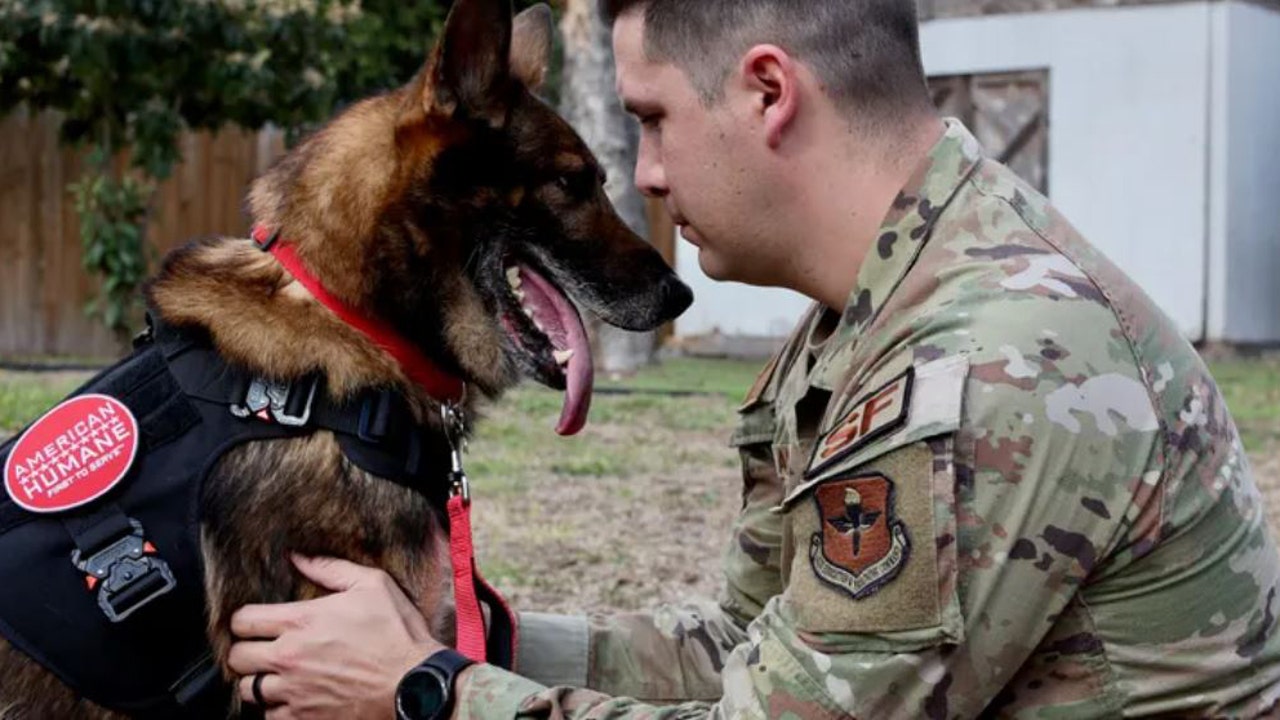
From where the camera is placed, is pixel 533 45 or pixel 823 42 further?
pixel 533 45

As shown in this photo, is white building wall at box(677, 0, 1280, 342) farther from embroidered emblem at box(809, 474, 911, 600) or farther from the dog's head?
embroidered emblem at box(809, 474, 911, 600)

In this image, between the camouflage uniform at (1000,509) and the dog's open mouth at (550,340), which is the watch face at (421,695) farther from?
the dog's open mouth at (550,340)

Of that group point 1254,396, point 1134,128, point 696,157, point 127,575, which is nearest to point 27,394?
point 127,575

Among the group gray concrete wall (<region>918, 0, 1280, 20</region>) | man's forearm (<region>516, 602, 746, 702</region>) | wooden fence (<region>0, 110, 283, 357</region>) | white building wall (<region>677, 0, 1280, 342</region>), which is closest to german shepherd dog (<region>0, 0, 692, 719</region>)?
man's forearm (<region>516, 602, 746, 702</region>)

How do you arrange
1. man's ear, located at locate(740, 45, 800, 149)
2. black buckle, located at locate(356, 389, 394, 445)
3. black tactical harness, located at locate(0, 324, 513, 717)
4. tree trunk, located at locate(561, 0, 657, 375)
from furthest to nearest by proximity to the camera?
tree trunk, located at locate(561, 0, 657, 375) < black buckle, located at locate(356, 389, 394, 445) < black tactical harness, located at locate(0, 324, 513, 717) < man's ear, located at locate(740, 45, 800, 149)

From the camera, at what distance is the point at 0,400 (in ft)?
27.8

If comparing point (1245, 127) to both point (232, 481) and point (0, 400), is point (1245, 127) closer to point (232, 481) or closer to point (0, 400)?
point (0, 400)

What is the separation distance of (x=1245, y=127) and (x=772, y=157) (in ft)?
50.2

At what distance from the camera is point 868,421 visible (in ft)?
6.97

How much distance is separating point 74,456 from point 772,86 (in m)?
1.22

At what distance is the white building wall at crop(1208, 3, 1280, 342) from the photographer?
1623 centimetres

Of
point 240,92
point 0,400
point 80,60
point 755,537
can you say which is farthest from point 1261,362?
point 755,537

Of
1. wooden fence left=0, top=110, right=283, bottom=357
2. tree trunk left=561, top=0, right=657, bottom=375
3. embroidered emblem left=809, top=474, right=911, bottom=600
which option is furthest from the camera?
wooden fence left=0, top=110, right=283, bottom=357

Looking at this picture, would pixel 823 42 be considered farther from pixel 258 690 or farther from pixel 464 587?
pixel 258 690
